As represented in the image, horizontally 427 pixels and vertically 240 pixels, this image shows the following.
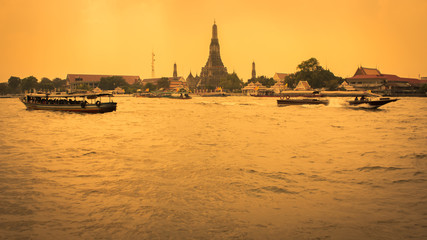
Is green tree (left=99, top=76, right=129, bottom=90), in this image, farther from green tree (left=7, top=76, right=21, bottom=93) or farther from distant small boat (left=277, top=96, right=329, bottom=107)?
distant small boat (left=277, top=96, right=329, bottom=107)

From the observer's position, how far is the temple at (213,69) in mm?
141500

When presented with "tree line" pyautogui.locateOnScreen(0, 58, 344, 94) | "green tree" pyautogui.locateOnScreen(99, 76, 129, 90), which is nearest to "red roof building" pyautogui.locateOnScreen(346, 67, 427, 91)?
"tree line" pyautogui.locateOnScreen(0, 58, 344, 94)

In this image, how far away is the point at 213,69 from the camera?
144 meters

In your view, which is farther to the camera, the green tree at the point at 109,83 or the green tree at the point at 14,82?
the green tree at the point at 109,83

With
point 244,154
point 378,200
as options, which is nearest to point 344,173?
point 378,200

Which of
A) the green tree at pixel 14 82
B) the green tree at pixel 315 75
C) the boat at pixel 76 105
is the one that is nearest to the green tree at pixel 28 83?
the green tree at pixel 14 82

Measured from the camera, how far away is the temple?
142 metres

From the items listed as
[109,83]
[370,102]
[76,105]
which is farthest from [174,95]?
[370,102]

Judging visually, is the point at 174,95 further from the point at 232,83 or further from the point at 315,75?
the point at 315,75

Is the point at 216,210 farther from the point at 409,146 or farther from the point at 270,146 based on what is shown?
the point at 409,146

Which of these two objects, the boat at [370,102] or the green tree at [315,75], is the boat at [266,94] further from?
the boat at [370,102]

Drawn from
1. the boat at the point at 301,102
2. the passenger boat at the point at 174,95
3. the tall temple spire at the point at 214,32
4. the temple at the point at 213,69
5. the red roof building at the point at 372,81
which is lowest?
the boat at the point at 301,102

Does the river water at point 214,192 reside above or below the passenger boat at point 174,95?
below

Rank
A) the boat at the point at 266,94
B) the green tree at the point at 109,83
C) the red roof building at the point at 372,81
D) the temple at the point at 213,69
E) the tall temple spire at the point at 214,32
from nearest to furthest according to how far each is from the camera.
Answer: the red roof building at the point at 372,81, the boat at the point at 266,94, the green tree at the point at 109,83, the temple at the point at 213,69, the tall temple spire at the point at 214,32
